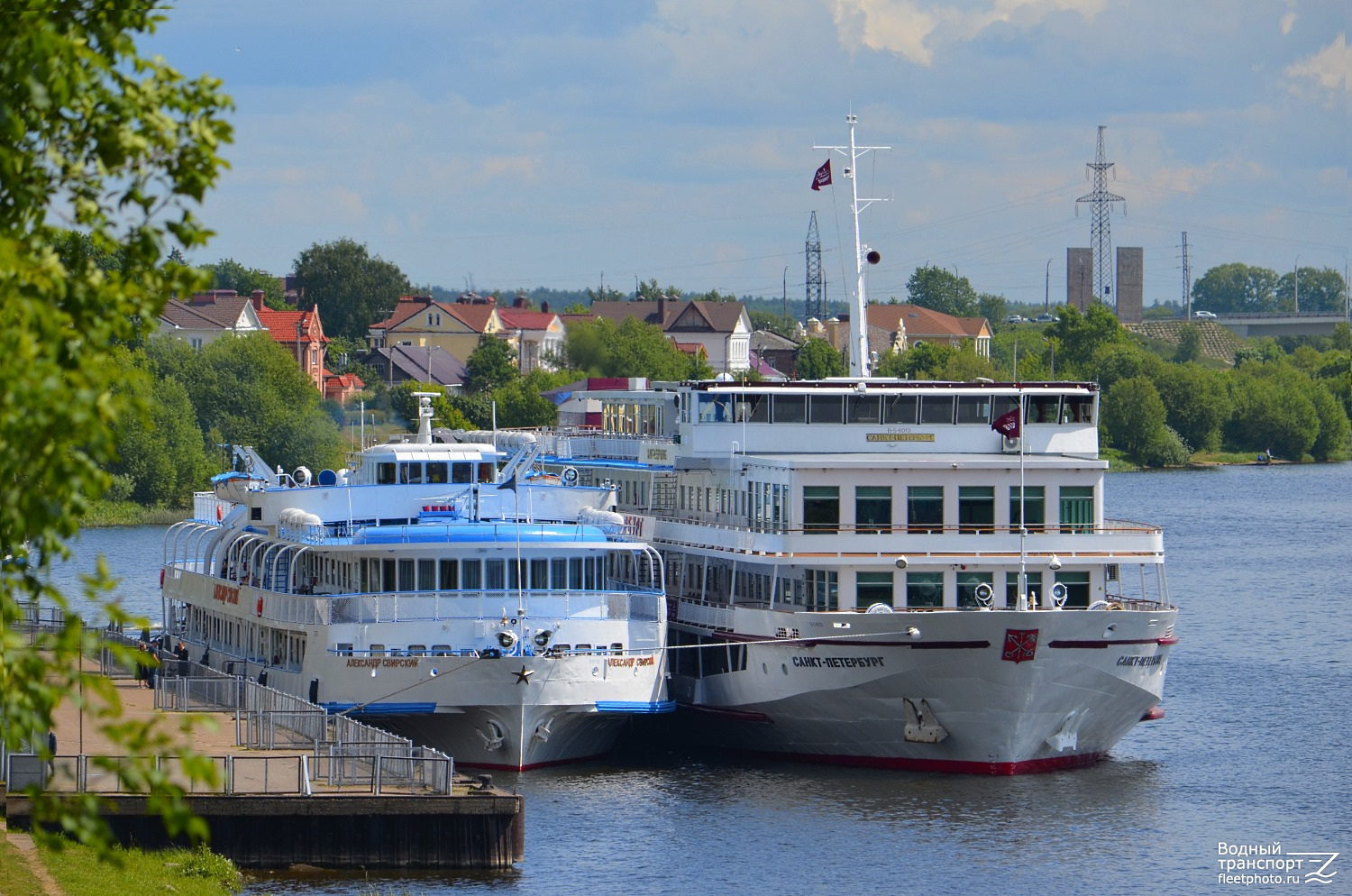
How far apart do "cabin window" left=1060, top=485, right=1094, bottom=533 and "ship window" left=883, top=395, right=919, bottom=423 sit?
14.7ft

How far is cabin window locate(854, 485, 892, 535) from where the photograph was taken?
44894 millimetres

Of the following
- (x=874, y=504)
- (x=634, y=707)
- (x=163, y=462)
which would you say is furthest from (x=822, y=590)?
(x=163, y=462)

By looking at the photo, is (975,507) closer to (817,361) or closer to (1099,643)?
(1099,643)

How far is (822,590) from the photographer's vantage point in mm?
44812

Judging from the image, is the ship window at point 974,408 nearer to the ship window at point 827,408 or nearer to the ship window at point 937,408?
the ship window at point 937,408

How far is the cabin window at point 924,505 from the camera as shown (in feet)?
147

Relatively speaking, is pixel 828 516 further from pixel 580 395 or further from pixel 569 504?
pixel 580 395

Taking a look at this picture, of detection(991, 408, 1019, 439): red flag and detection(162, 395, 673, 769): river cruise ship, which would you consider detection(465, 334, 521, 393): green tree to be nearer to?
detection(162, 395, 673, 769): river cruise ship

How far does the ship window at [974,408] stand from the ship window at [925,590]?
18.2ft

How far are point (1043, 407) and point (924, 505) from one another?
17.8 feet

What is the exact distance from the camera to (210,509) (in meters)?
57.9

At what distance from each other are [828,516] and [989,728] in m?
5.56

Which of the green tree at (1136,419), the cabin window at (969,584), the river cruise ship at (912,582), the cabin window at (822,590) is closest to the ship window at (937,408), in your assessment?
the river cruise ship at (912,582)

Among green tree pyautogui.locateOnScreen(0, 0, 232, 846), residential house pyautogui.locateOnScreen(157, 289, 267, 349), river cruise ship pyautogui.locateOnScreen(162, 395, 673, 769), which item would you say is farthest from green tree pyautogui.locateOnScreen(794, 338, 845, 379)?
green tree pyautogui.locateOnScreen(0, 0, 232, 846)
